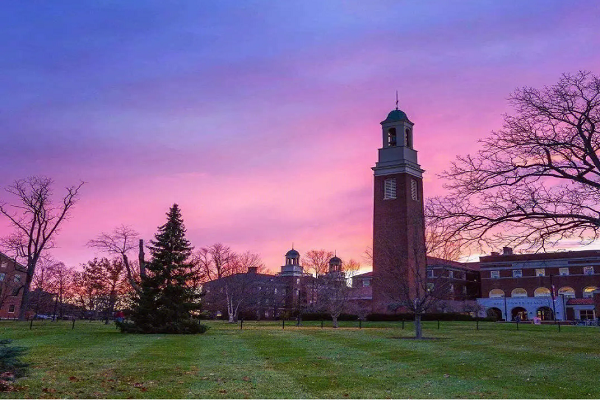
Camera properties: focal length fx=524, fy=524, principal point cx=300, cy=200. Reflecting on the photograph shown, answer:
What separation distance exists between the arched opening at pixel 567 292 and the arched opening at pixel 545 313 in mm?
2947

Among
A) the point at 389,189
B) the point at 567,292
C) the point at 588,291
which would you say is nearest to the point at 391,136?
the point at 389,189

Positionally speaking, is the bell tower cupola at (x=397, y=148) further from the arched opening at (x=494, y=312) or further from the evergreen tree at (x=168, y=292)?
the evergreen tree at (x=168, y=292)

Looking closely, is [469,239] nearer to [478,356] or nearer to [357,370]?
[478,356]

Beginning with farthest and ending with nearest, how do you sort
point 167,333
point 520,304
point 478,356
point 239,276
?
1. point 520,304
2. point 239,276
3. point 167,333
4. point 478,356

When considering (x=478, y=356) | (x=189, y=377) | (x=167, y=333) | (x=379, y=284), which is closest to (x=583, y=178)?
(x=478, y=356)

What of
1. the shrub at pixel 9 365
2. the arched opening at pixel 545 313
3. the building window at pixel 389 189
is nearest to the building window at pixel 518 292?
the arched opening at pixel 545 313

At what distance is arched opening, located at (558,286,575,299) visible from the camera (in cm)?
7669

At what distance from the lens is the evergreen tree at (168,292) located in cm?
3127

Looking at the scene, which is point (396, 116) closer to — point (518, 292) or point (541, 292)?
point (518, 292)

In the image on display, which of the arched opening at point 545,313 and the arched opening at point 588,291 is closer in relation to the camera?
the arched opening at point 588,291

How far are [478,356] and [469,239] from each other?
4299 millimetres

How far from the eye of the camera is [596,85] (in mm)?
16031

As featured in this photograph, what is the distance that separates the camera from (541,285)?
79.1 metres

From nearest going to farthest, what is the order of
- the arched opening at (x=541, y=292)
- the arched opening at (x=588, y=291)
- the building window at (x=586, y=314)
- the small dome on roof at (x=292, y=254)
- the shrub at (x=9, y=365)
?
the shrub at (x=9, y=365)
the building window at (x=586, y=314)
the arched opening at (x=588, y=291)
the arched opening at (x=541, y=292)
the small dome on roof at (x=292, y=254)
